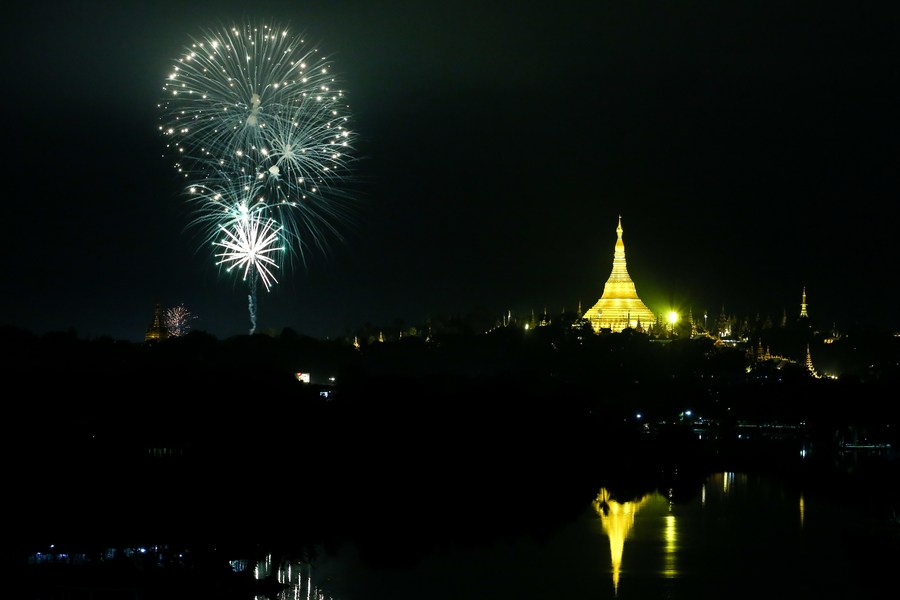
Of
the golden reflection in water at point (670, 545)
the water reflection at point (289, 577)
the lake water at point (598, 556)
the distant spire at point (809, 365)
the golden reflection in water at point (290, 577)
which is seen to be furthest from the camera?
the distant spire at point (809, 365)

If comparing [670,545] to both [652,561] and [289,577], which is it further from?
[289,577]

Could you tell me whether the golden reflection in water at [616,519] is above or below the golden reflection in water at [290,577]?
above

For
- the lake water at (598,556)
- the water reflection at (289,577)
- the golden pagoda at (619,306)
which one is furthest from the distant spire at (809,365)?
the water reflection at (289,577)

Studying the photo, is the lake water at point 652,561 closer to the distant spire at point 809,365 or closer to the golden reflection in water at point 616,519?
the golden reflection in water at point 616,519

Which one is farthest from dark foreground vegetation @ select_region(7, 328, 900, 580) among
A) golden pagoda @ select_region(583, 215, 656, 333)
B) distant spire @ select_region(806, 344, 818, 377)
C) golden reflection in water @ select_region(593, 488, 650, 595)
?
golden pagoda @ select_region(583, 215, 656, 333)

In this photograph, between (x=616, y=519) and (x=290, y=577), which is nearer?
(x=290, y=577)

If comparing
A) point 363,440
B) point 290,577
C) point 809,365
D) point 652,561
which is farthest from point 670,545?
point 809,365
